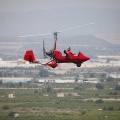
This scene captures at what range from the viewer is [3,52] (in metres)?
157

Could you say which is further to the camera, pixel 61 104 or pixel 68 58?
pixel 61 104

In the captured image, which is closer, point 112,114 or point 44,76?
point 112,114

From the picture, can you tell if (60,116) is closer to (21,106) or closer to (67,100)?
(21,106)

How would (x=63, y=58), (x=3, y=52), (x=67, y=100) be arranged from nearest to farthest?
(x=63, y=58)
(x=67, y=100)
(x=3, y=52)

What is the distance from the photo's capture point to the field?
67062 mm

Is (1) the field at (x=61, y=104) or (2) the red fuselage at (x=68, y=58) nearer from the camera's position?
(2) the red fuselage at (x=68, y=58)

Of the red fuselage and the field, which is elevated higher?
the red fuselage

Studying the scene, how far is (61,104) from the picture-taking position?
248ft

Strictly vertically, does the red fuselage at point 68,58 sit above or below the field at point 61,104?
above

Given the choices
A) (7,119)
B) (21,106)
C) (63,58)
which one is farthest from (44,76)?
(63,58)

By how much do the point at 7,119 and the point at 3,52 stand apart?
93692 mm

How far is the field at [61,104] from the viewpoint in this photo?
67.1m

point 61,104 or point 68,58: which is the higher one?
point 68,58

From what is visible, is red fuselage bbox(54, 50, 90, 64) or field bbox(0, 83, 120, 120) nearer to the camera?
red fuselage bbox(54, 50, 90, 64)
